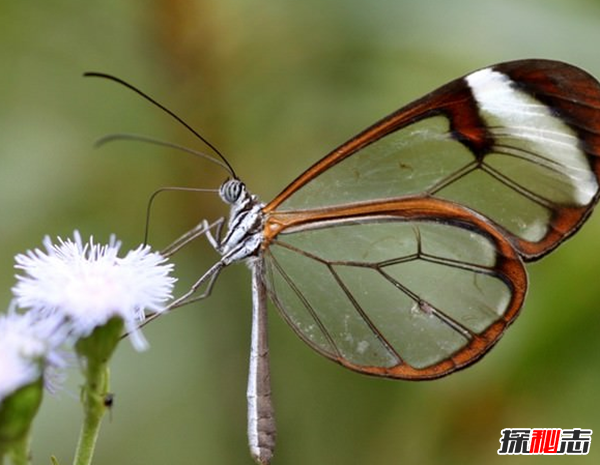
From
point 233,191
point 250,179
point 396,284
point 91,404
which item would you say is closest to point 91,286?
point 91,404

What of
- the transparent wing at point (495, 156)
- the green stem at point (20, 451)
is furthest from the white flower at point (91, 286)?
the transparent wing at point (495, 156)

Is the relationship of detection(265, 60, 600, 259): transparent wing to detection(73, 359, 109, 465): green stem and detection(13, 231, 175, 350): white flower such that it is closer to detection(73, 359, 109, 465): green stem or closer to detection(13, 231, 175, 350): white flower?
detection(13, 231, 175, 350): white flower

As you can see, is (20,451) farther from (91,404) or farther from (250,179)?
(250,179)

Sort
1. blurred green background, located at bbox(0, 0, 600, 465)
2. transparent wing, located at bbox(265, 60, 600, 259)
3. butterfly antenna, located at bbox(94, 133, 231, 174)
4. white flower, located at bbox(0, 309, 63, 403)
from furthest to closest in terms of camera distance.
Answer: blurred green background, located at bbox(0, 0, 600, 465)
transparent wing, located at bbox(265, 60, 600, 259)
butterfly antenna, located at bbox(94, 133, 231, 174)
white flower, located at bbox(0, 309, 63, 403)

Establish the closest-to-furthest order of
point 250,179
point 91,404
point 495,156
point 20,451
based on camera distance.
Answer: point 20,451 → point 91,404 → point 495,156 → point 250,179

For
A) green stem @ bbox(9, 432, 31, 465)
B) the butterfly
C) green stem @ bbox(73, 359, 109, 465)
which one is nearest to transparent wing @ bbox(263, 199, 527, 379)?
the butterfly

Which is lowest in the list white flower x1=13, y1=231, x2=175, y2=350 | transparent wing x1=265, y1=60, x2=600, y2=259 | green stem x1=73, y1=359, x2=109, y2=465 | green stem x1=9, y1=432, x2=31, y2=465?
green stem x1=9, y1=432, x2=31, y2=465

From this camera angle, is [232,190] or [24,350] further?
[232,190]
